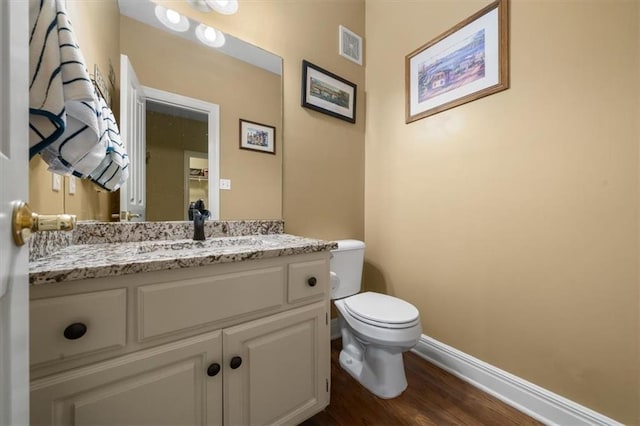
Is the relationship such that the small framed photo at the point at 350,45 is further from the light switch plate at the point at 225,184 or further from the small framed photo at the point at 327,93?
the light switch plate at the point at 225,184

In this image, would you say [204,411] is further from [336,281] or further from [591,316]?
[591,316]

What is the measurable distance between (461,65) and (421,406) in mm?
1849

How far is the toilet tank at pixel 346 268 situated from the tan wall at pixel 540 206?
33cm

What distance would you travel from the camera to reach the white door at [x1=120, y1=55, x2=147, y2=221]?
1.20m

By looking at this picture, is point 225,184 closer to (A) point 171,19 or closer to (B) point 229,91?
(B) point 229,91

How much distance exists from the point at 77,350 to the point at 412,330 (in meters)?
1.26

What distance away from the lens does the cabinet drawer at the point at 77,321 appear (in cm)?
60

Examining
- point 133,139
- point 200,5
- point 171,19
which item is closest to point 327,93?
point 200,5

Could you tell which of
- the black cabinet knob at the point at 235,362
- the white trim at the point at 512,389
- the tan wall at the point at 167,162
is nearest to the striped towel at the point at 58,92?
the tan wall at the point at 167,162

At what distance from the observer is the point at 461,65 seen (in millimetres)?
1442

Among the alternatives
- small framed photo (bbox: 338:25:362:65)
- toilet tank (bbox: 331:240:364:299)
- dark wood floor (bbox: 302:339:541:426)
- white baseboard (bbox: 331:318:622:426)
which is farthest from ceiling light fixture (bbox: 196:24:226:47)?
white baseboard (bbox: 331:318:622:426)

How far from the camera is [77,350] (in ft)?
2.09

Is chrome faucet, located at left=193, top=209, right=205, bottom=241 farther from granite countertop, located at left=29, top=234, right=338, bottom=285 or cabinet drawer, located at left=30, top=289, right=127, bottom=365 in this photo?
cabinet drawer, located at left=30, top=289, right=127, bottom=365

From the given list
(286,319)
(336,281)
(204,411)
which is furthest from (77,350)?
(336,281)
